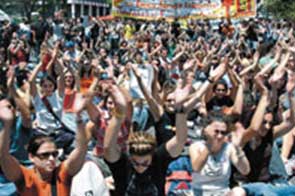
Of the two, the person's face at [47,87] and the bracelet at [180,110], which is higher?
the person's face at [47,87]

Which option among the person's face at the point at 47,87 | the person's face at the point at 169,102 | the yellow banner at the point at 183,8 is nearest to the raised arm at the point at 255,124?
the person's face at the point at 169,102

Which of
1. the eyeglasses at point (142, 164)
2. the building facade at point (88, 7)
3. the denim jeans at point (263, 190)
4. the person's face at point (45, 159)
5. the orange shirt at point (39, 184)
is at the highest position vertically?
the building facade at point (88, 7)

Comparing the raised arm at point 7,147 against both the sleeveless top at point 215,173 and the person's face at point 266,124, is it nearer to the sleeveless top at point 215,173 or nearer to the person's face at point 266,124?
the sleeveless top at point 215,173

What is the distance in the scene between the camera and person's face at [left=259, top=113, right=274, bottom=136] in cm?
658

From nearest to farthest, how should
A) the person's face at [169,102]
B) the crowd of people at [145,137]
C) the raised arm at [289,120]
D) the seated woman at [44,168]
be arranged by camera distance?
the seated woman at [44,168], the crowd of people at [145,137], the raised arm at [289,120], the person's face at [169,102]

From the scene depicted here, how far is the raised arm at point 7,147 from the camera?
4.74 meters

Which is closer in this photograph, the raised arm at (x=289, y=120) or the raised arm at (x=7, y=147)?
the raised arm at (x=7, y=147)

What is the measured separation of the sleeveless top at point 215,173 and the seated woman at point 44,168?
3.85 feet

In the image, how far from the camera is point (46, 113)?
8.69 metres

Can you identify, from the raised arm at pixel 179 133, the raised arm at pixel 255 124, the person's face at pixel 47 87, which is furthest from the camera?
the person's face at pixel 47 87

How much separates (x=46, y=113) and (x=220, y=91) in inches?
78.4

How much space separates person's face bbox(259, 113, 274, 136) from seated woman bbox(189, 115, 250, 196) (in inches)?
29.4

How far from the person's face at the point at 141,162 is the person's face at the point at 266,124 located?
1614 mm

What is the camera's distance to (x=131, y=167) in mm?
5371
